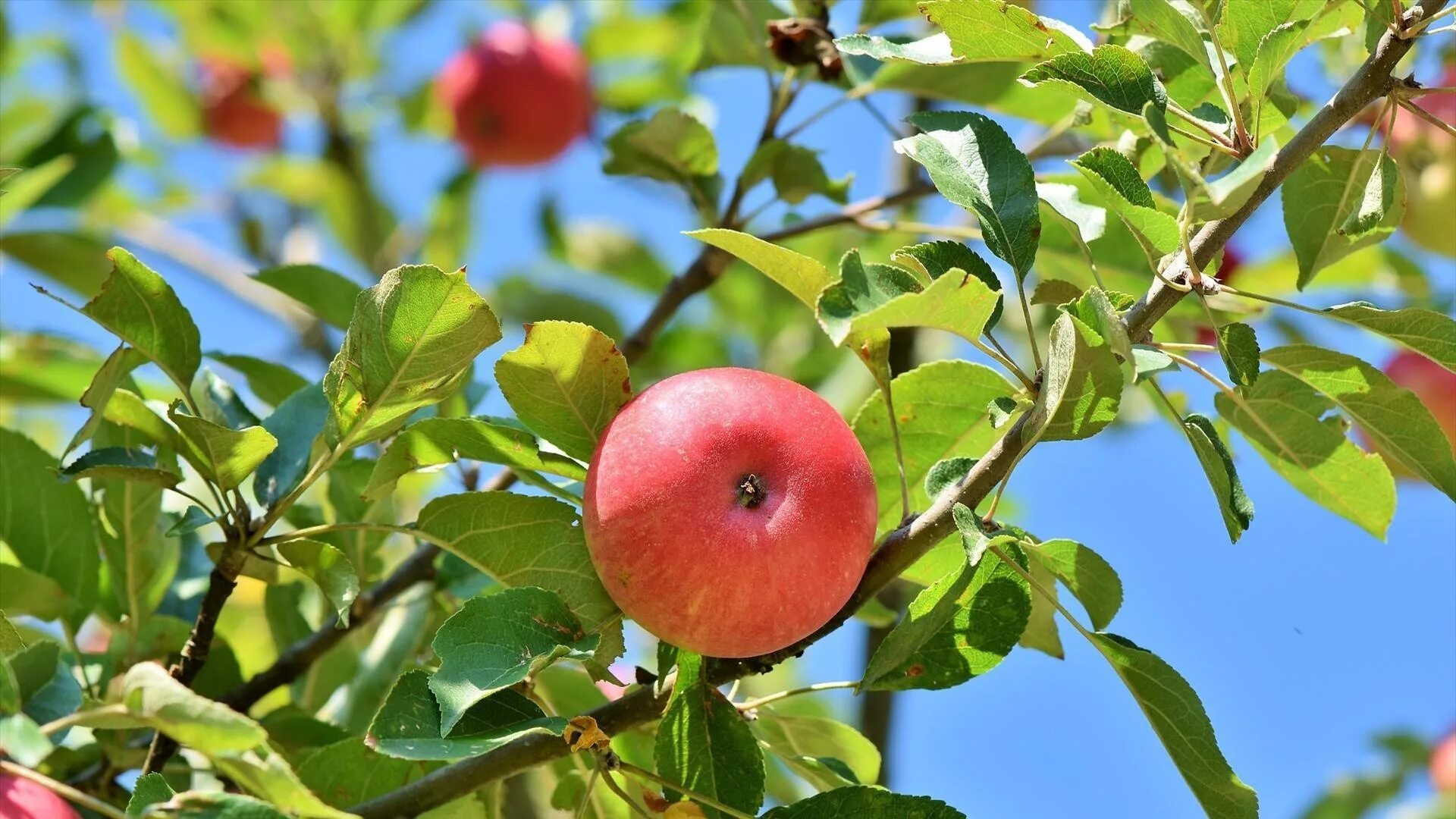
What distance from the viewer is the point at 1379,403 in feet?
4.30

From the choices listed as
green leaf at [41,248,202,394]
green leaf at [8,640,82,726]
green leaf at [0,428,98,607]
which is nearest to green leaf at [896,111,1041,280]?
green leaf at [41,248,202,394]

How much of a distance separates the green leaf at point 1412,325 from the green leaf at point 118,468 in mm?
1043

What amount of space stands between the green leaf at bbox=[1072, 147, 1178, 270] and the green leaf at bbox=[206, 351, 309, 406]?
98cm

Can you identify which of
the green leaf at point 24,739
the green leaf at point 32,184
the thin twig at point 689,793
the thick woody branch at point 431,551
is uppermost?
the green leaf at point 24,739

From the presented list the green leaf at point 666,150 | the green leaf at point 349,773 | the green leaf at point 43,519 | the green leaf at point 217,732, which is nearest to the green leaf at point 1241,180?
the green leaf at point 217,732

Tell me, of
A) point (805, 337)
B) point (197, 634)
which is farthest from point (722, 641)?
point (805, 337)

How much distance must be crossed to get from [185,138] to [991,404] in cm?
315

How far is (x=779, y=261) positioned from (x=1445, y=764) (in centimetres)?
241

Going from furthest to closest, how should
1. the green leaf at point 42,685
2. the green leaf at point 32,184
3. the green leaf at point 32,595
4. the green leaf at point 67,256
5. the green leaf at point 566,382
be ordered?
the green leaf at point 67,256
the green leaf at point 32,184
the green leaf at point 32,595
the green leaf at point 566,382
the green leaf at point 42,685

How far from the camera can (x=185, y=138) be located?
3756 millimetres

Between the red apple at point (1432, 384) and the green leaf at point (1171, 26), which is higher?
the green leaf at point (1171, 26)

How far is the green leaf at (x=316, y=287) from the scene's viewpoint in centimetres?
174

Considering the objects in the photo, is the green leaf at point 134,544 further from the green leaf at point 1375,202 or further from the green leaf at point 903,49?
the green leaf at point 1375,202

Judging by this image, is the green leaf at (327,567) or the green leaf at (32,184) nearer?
the green leaf at (327,567)
